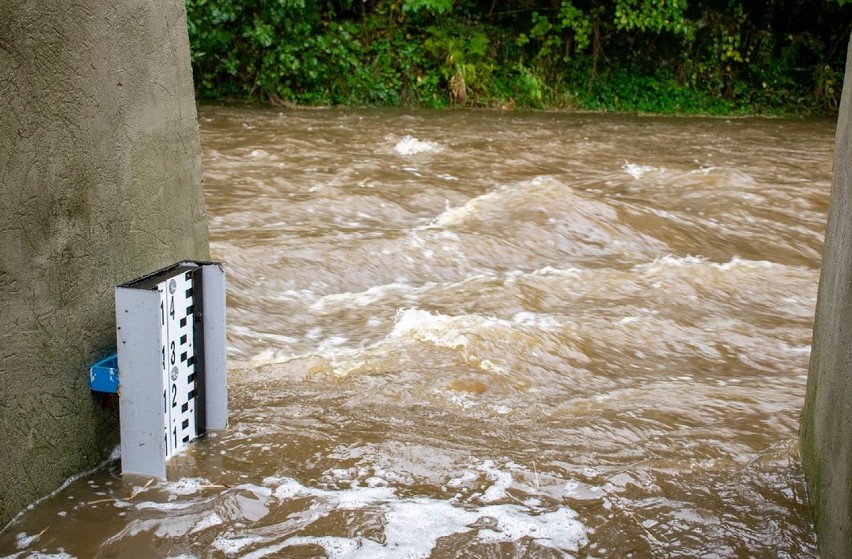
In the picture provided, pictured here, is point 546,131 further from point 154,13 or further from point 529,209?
point 154,13

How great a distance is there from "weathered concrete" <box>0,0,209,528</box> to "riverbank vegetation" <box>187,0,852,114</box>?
1093 cm

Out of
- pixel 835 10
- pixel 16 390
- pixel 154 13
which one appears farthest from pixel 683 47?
pixel 16 390

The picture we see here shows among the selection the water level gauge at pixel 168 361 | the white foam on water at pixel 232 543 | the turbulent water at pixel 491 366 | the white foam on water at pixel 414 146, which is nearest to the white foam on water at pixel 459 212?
the turbulent water at pixel 491 366

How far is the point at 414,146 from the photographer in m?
11.1

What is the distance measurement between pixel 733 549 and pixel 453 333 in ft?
7.78

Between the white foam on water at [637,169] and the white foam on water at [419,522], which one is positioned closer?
the white foam on water at [419,522]

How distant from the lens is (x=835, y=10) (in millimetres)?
15641

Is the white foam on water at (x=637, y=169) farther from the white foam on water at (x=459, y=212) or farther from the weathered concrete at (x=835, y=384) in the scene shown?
the weathered concrete at (x=835, y=384)

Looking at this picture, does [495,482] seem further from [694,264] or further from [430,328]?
[694,264]

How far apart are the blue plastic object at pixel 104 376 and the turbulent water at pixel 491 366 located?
339 mm

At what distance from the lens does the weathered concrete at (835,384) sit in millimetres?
2795

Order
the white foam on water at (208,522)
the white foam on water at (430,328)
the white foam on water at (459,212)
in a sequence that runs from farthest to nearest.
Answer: the white foam on water at (459,212) < the white foam on water at (430,328) < the white foam on water at (208,522)

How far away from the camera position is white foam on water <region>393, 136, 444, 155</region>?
10938 millimetres

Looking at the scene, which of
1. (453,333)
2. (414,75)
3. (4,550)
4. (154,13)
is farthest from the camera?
(414,75)
